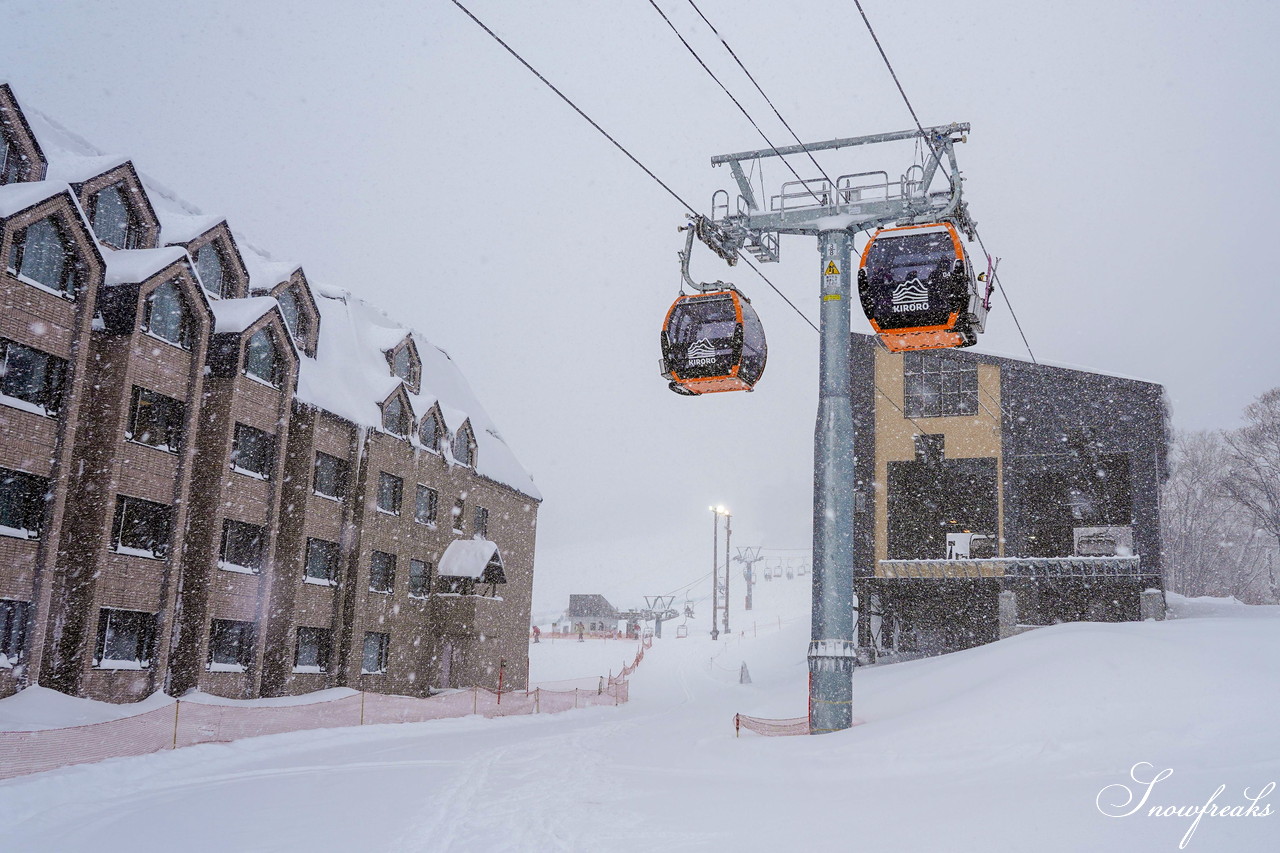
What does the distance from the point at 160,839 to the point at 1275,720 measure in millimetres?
11768

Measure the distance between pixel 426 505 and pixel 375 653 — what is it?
5.81 meters

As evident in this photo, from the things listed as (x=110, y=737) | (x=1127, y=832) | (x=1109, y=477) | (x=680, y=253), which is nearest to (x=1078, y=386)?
(x=1109, y=477)

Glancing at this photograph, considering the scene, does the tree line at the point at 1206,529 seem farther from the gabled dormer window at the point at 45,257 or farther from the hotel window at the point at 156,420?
the gabled dormer window at the point at 45,257

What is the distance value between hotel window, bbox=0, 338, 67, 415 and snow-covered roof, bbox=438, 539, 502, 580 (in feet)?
54.6

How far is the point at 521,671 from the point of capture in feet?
136

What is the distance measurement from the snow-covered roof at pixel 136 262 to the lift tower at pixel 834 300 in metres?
13.7

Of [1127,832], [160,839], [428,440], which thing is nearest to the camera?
[1127,832]

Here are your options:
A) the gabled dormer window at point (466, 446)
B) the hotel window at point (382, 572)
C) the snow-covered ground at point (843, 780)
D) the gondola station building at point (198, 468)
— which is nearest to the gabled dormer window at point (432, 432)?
the gondola station building at point (198, 468)

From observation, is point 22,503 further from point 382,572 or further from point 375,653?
point 375,653

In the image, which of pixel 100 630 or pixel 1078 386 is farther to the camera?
pixel 1078 386

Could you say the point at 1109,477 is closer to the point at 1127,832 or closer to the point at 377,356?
the point at 377,356

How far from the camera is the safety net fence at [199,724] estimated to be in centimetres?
1351

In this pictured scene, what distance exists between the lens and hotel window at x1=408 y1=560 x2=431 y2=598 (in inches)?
1315

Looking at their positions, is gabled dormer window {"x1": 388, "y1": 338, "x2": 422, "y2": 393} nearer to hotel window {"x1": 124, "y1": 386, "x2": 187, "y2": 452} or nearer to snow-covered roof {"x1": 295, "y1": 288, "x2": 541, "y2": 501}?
snow-covered roof {"x1": 295, "y1": 288, "x2": 541, "y2": 501}
